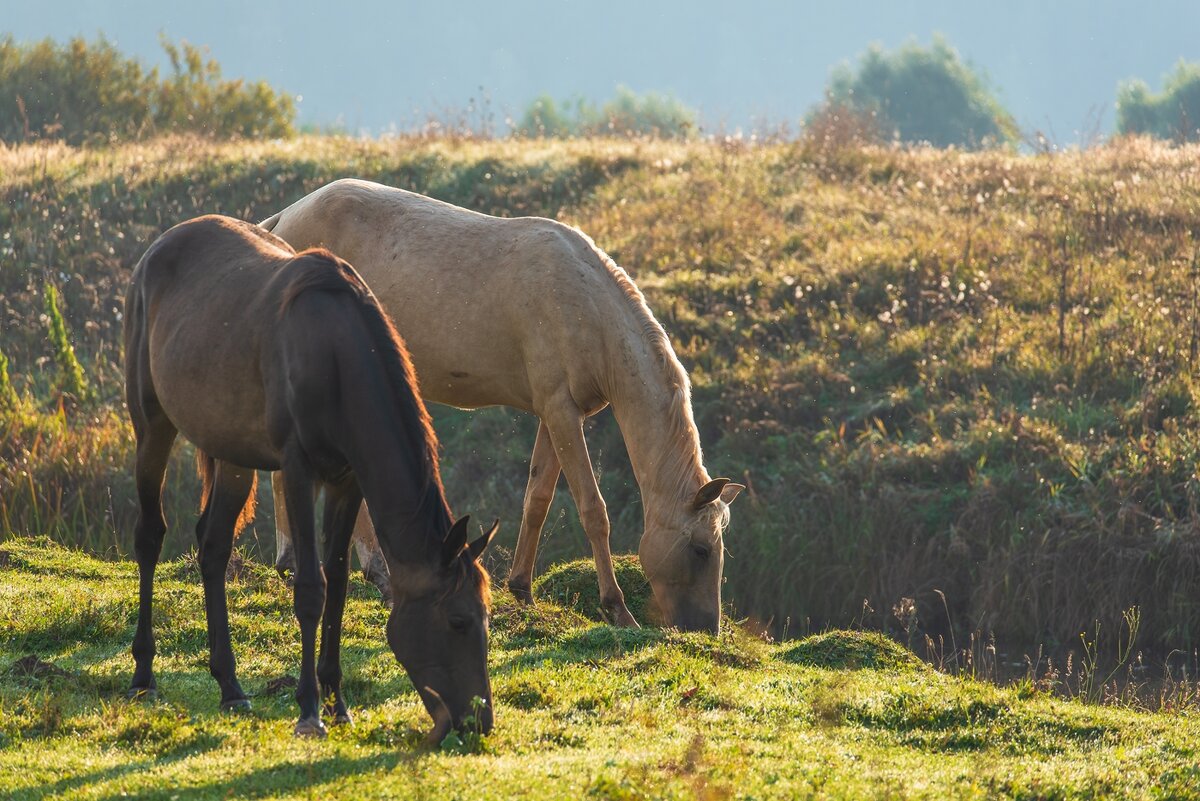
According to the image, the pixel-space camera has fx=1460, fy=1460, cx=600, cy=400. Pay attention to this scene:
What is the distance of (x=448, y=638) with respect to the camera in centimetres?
547

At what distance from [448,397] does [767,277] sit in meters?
8.00

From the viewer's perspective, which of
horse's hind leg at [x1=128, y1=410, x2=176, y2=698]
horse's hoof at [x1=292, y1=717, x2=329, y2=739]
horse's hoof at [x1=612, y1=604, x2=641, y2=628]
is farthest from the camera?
horse's hoof at [x1=612, y1=604, x2=641, y2=628]

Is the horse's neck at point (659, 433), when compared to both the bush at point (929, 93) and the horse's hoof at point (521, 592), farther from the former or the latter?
the bush at point (929, 93)

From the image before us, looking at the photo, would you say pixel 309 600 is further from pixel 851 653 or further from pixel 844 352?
pixel 844 352

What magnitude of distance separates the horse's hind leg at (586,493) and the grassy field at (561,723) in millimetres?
297

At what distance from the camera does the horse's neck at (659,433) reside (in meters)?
8.45

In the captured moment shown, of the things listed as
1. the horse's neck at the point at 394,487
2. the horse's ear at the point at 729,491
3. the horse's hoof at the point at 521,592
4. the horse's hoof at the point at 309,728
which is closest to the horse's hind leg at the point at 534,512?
the horse's hoof at the point at 521,592

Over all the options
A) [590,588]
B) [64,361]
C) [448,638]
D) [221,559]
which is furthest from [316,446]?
[64,361]

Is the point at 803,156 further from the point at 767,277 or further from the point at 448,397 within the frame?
the point at 448,397

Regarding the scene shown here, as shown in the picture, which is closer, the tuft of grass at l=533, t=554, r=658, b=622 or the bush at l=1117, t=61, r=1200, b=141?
the tuft of grass at l=533, t=554, r=658, b=622

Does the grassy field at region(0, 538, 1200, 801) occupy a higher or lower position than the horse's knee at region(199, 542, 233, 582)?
lower

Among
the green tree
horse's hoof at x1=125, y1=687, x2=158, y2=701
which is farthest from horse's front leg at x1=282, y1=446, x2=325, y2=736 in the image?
the green tree

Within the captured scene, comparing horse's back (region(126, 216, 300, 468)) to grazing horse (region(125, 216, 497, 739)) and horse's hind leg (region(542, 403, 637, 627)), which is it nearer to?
grazing horse (region(125, 216, 497, 739))

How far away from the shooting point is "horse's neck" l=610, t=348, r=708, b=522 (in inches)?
333
